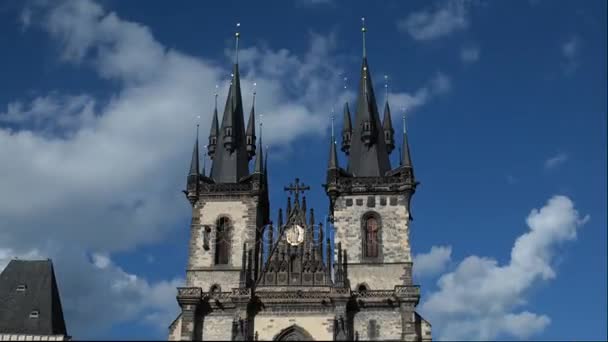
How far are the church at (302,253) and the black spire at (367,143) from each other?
2.7 inches

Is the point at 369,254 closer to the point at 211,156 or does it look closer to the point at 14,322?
the point at 211,156

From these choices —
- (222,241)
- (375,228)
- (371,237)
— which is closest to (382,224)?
(375,228)

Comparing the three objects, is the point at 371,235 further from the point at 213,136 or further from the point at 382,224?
the point at 213,136

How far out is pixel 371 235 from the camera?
4394 centimetres

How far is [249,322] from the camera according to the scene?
135 feet

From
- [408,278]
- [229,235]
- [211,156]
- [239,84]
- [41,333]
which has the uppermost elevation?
[239,84]

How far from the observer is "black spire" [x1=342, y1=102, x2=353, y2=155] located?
48.9 meters

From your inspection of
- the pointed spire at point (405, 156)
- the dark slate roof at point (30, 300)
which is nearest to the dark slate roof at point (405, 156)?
the pointed spire at point (405, 156)

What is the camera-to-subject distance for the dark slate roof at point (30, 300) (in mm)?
42062

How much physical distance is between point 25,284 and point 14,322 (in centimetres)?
279

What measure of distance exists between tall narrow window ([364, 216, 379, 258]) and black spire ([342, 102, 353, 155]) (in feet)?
20.0

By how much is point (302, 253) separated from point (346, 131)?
30.8ft

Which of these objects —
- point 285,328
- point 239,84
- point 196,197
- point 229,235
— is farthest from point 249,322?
point 239,84

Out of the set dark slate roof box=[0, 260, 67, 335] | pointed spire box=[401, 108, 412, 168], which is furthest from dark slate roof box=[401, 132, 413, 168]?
dark slate roof box=[0, 260, 67, 335]
